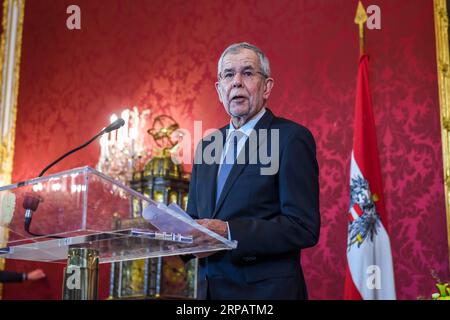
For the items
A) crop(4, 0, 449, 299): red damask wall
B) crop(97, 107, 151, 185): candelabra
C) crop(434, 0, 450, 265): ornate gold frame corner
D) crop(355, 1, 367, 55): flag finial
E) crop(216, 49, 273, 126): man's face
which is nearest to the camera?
crop(216, 49, 273, 126): man's face

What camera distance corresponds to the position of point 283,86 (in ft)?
17.5

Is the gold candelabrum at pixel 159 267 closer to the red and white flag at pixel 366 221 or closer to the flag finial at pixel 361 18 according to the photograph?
the red and white flag at pixel 366 221

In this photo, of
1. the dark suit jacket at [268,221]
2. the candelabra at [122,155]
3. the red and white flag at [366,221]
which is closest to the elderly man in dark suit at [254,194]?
the dark suit jacket at [268,221]

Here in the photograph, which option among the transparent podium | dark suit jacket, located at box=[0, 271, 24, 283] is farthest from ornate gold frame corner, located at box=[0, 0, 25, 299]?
the transparent podium

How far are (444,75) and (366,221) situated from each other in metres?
1.18

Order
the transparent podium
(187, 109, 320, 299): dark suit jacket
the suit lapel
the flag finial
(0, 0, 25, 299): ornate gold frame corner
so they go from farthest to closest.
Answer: (0, 0, 25, 299): ornate gold frame corner, the flag finial, the suit lapel, (187, 109, 320, 299): dark suit jacket, the transparent podium

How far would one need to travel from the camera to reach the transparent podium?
1.58 meters

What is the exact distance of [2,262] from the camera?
6.48m

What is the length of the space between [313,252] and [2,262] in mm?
3126

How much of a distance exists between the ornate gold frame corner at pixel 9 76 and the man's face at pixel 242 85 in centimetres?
474

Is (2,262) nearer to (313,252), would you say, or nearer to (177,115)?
(177,115)

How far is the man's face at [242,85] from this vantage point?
7.64 feet

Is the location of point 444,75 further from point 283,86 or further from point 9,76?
point 9,76

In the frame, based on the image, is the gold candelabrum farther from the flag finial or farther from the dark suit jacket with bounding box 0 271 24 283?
the flag finial
